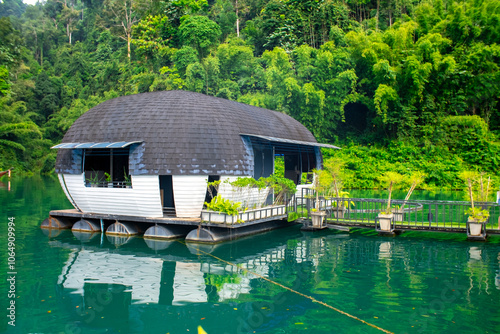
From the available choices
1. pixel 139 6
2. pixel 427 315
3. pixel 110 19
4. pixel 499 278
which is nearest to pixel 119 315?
pixel 427 315

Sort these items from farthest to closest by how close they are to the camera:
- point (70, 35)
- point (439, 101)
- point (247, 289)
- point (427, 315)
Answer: point (70, 35), point (439, 101), point (247, 289), point (427, 315)

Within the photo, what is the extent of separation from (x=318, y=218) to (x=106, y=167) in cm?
847

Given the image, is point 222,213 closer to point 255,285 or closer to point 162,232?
point 162,232

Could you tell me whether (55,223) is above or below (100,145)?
below

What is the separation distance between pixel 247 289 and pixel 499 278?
6.23 metres

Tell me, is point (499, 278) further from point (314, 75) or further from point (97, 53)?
point (97, 53)

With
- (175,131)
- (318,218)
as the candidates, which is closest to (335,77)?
(318,218)

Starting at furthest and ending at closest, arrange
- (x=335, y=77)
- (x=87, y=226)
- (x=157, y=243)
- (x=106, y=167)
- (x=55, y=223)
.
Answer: (x=335, y=77), (x=55, y=223), (x=106, y=167), (x=87, y=226), (x=157, y=243)

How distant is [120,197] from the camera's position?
54.2 feet

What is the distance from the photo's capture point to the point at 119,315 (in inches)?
352

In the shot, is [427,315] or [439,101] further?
[439,101]

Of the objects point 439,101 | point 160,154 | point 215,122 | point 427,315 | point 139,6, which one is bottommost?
point 427,315

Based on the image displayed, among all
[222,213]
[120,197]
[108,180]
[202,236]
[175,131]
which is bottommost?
[202,236]

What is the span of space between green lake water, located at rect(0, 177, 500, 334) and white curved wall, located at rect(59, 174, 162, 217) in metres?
1.06
